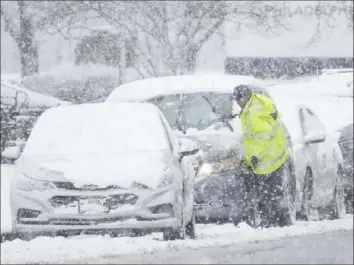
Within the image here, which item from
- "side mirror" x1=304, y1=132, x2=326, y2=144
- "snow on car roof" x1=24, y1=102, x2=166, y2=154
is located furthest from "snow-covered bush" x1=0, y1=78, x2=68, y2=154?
"snow on car roof" x1=24, y1=102, x2=166, y2=154

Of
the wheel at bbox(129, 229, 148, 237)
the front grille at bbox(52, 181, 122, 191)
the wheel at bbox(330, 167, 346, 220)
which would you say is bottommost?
Answer: the wheel at bbox(330, 167, 346, 220)

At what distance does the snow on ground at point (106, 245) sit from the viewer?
5863 mm

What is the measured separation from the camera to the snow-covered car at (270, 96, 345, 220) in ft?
33.0

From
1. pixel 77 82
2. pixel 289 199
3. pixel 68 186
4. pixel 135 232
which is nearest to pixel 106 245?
pixel 135 232

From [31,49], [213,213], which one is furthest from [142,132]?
[31,49]

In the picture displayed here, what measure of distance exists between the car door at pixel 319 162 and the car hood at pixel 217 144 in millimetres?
1210

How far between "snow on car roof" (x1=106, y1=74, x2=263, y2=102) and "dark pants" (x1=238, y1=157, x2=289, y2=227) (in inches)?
67.8

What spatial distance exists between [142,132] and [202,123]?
175 cm

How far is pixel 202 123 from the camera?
397 inches

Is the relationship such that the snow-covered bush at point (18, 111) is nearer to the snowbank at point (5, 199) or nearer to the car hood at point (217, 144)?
the snowbank at point (5, 199)

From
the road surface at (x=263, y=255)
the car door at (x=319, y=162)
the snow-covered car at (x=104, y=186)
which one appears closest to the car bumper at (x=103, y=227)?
the snow-covered car at (x=104, y=186)

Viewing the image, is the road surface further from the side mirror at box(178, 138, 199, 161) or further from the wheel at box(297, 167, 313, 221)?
the wheel at box(297, 167, 313, 221)

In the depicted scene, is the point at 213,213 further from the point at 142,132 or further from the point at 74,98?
the point at 74,98

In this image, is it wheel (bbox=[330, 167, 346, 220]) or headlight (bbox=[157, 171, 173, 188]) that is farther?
wheel (bbox=[330, 167, 346, 220])
